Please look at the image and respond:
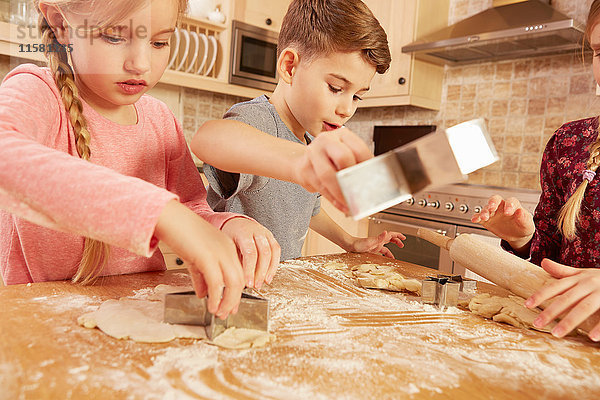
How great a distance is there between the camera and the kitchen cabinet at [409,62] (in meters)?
2.81

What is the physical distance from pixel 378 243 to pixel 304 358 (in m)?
0.72

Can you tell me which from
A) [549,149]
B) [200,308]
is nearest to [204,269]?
[200,308]

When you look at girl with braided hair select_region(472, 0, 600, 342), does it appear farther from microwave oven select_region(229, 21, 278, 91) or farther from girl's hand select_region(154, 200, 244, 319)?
microwave oven select_region(229, 21, 278, 91)

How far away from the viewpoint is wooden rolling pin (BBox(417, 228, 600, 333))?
0.79 meters

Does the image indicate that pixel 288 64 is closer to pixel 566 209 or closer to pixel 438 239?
pixel 438 239

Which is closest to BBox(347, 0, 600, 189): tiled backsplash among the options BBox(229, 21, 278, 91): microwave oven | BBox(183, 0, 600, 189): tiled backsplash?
BBox(183, 0, 600, 189): tiled backsplash

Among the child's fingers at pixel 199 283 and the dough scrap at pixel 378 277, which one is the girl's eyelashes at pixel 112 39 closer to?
the child's fingers at pixel 199 283

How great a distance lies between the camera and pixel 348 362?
544mm

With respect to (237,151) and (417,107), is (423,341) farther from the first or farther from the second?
(417,107)

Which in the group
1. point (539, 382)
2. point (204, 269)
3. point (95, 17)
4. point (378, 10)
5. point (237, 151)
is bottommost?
point (539, 382)

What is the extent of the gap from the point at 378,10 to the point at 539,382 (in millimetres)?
2865

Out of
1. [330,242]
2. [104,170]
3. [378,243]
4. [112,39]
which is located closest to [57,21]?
[112,39]

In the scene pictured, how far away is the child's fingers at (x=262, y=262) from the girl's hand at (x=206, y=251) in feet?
0.51

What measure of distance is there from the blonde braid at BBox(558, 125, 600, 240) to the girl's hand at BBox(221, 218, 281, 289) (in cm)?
79
